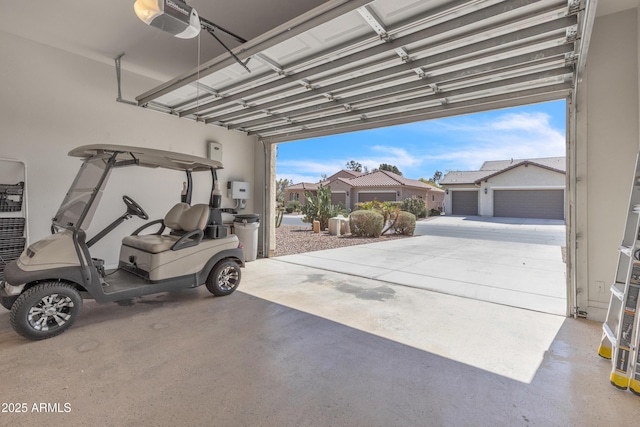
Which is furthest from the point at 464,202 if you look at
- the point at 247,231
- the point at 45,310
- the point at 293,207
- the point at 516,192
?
the point at 45,310

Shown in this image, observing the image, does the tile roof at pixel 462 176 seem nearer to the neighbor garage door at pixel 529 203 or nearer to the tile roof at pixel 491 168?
the tile roof at pixel 491 168

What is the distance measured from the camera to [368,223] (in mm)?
10953

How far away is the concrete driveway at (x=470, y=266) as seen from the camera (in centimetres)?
439

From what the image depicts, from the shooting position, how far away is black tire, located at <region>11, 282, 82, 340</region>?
105 inches

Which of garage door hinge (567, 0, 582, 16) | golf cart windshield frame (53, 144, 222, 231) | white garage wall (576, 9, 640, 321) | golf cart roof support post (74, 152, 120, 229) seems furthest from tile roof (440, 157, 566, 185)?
golf cart roof support post (74, 152, 120, 229)

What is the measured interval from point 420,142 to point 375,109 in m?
36.0

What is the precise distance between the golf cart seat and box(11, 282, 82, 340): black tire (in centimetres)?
87

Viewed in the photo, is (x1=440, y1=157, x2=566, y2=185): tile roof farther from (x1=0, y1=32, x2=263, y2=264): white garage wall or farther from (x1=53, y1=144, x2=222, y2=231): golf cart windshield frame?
(x1=53, y1=144, x2=222, y2=231): golf cart windshield frame

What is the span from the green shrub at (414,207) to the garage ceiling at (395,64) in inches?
574

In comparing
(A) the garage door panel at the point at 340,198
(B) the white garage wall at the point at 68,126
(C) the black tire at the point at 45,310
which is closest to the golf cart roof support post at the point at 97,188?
(C) the black tire at the point at 45,310

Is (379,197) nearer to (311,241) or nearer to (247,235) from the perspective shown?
(311,241)

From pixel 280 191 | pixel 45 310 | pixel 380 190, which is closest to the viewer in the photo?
pixel 45 310

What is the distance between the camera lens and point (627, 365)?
7.04ft

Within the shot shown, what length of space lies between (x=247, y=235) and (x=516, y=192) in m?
19.6
